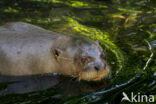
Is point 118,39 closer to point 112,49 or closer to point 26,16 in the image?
point 112,49

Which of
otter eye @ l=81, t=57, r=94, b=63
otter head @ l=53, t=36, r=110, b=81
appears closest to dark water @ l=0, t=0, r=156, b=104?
otter head @ l=53, t=36, r=110, b=81

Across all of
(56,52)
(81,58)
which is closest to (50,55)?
(56,52)

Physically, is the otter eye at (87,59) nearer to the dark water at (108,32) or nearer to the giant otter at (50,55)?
the giant otter at (50,55)

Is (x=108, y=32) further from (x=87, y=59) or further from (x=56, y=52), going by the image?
(x=87, y=59)

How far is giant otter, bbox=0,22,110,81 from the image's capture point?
4980 mm

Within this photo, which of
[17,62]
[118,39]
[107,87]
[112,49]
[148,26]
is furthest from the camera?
[148,26]

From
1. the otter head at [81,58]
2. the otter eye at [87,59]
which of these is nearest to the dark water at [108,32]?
the otter head at [81,58]

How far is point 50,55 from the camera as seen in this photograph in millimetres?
5332

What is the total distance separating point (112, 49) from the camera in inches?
250

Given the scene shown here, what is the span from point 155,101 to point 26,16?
15.2ft

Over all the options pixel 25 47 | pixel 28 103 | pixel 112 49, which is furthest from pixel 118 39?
pixel 28 103

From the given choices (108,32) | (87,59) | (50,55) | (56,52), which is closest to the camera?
(87,59)

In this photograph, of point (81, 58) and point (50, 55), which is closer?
point (81, 58)

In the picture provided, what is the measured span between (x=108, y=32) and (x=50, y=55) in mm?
2384
